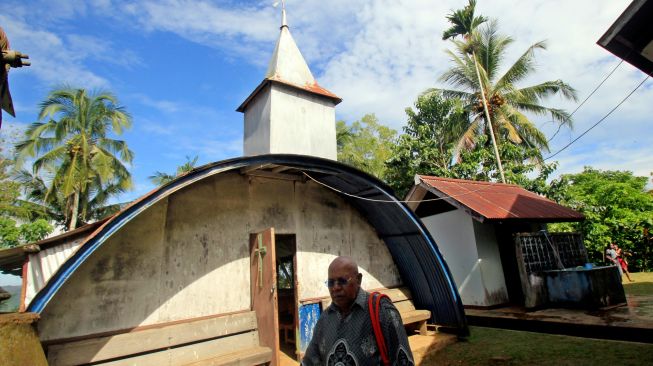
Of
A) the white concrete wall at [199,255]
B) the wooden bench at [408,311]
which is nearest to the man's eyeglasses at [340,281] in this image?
the white concrete wall at [199,255]

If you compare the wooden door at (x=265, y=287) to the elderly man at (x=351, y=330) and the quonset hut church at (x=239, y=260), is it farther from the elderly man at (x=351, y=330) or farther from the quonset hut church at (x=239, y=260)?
the elderly man at (x=351, y=330)

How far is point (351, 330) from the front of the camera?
243 centimetres

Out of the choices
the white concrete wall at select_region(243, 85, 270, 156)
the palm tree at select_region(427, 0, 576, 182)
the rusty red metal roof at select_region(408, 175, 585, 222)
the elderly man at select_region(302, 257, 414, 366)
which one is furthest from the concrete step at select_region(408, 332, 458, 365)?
the palm tree at select_region(427, 0, 576, 182)

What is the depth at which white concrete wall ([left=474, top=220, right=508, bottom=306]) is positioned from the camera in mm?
9750

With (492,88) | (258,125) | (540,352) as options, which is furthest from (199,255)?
(492,88)

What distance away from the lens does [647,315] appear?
7.02 meters

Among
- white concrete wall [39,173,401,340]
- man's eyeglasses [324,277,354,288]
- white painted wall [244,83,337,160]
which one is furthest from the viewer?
white painted wall [244,83,337,160]

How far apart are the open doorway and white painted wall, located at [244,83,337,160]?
251cm

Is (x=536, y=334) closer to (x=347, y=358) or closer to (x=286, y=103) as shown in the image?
(x=347, y=358)

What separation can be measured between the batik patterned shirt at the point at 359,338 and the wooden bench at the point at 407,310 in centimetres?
487

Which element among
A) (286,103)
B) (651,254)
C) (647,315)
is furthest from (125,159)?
(651,254)

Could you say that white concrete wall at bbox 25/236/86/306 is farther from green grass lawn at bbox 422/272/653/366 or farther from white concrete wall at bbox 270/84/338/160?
green grass lawn at bbox 422/272/653/366

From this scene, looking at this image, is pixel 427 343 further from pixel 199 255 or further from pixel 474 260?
pixel 199 255

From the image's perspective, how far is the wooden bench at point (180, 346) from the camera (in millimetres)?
4836
